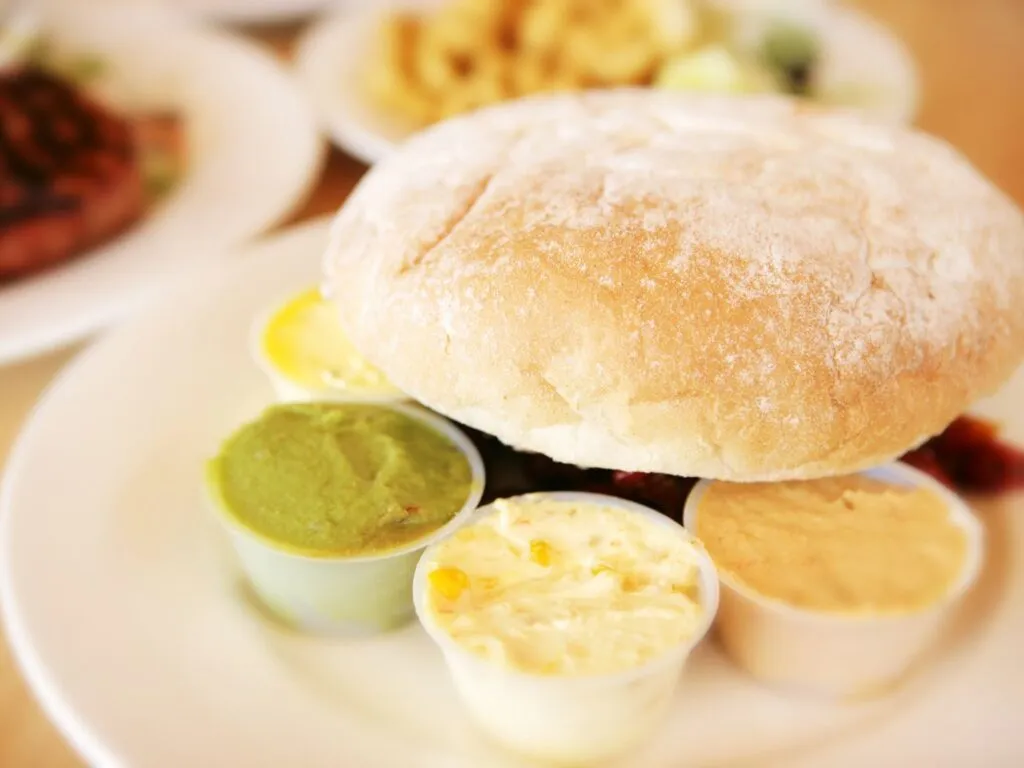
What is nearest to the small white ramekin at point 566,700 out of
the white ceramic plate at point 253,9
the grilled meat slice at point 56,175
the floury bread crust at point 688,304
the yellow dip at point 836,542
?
the yellow dip at point 836,542

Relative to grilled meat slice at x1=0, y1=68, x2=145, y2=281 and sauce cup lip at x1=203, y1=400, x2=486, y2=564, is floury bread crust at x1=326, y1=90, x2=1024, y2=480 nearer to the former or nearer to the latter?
sauce cup lip at x1=203, y1=400, x2=486, y2=564

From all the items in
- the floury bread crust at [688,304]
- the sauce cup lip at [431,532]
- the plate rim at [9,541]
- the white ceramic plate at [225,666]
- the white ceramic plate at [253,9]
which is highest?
the floury bread crust at [688,304]

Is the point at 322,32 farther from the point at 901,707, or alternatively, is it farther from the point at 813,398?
the point at 901,707

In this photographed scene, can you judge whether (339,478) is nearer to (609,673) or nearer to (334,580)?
(334,580)

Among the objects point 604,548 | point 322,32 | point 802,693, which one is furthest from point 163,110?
point 802,693

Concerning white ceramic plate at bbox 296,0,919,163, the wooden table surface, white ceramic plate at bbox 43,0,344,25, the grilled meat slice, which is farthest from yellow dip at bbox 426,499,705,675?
white ceramic plate at bbox 43,0,344,25

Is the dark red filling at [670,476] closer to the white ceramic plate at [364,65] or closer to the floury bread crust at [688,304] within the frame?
the floury bread crust at [688,304]
